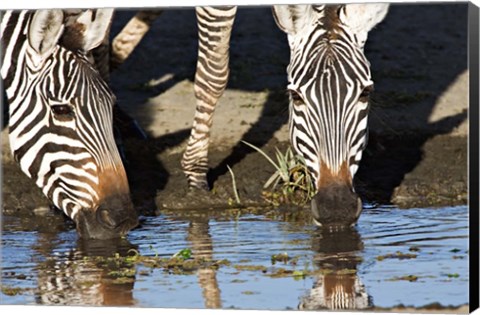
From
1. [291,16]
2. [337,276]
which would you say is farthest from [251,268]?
[291,16]

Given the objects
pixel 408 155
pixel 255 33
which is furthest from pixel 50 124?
pixel 255 33

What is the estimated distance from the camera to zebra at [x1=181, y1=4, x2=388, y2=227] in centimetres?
971

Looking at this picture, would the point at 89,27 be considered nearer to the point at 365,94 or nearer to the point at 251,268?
the point at 365,94

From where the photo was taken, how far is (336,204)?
9.59 metres

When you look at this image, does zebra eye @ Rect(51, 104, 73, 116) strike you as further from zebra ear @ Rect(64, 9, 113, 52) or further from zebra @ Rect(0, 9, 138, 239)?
zebra ear @ Rect(64, 9, 113, 52)

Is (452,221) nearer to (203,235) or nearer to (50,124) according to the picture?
(203,235)

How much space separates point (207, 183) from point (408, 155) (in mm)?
2155

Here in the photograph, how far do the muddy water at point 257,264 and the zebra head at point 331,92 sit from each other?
459 millimetres

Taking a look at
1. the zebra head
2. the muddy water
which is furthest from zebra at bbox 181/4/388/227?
the muddy water

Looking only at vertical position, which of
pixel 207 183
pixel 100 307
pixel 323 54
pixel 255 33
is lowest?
pixel 100 307

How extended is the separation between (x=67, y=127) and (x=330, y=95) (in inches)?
79.8

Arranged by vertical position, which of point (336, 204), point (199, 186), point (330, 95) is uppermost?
point (330, 95)

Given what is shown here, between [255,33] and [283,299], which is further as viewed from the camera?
[255,33]

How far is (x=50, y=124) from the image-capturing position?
378 inches
